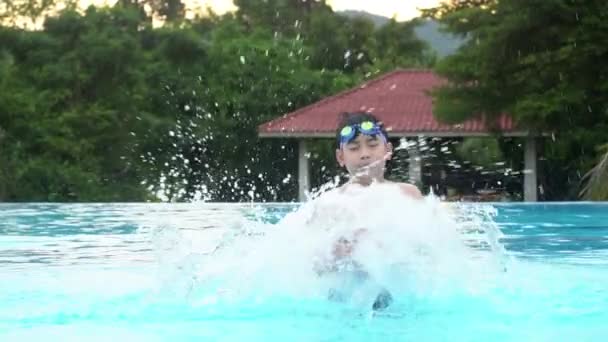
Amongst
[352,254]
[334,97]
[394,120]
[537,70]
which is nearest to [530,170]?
[537,70]

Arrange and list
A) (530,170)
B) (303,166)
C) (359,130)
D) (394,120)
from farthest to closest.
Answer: (303,166) < (394,120) < (530,170) < (359,130)

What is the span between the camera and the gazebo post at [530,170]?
2058 centimetres

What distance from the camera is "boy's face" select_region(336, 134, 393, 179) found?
200 inches

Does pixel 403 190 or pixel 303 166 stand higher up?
pixel 403 190

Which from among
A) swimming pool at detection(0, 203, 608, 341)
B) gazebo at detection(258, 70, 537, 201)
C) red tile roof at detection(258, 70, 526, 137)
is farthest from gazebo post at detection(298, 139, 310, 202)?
swimming pool at detection(0, 203, 608, 341)

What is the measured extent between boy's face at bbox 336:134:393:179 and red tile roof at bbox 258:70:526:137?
15.3 metres

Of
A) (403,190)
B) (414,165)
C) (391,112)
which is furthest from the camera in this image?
(391,112)

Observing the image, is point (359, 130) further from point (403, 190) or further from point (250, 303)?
point (250, 303)

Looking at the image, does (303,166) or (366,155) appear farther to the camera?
(303,166)

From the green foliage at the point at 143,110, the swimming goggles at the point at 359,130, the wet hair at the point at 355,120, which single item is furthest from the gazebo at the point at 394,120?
the swimming goggles at the point at 359,130

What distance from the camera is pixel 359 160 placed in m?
5.11

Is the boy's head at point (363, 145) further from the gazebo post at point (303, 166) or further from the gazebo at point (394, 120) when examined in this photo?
the gazebo post at point (303, 166)

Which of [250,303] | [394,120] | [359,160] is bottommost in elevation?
[250,303]

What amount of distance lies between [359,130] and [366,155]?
0.41ft
